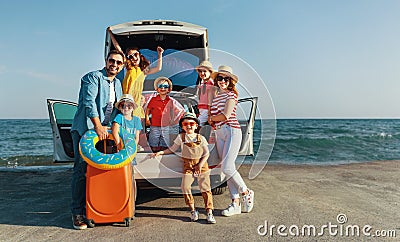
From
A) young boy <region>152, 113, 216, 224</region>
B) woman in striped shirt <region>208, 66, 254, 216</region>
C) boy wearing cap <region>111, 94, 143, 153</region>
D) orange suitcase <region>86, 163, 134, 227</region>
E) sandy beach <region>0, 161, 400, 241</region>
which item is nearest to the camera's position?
sandy beach <region>0, 161, 400, 241</region>

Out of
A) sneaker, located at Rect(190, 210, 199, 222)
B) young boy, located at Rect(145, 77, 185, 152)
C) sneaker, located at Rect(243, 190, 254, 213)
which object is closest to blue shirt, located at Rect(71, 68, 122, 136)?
young boy, located at Rect(145, 77, 185, 152)

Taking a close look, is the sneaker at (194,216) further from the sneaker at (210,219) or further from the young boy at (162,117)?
the young boy at (162,117)

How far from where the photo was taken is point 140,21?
5.11 meters

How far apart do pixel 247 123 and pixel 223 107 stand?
559mm

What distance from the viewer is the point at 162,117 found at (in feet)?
14.7

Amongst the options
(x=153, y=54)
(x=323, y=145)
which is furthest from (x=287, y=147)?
(x=153, y=54)

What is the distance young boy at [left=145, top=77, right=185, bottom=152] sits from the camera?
173 inches

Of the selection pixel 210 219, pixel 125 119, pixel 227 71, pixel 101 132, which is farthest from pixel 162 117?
pixel 210 219

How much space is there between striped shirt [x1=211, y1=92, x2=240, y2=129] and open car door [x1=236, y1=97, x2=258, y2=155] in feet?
0.59

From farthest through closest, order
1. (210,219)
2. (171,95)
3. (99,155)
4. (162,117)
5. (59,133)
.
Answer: (171,95) < (59,133) < (162,117) < (210,219) < (99,155)

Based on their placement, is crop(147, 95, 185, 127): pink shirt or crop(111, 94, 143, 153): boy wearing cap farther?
crop(147, 95, 185, 127): pink shirt

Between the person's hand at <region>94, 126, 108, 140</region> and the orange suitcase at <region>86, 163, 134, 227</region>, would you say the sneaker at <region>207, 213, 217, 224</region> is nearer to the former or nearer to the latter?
the orange suitcase at <region>86, 163, 134, 227</region>

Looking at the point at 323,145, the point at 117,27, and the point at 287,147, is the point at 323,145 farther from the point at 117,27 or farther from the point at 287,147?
the point at 117,27

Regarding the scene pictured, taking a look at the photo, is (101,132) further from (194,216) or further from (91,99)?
(194,216)
